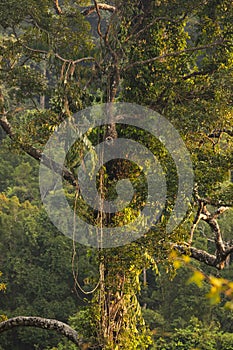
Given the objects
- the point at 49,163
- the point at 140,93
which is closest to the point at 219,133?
the point at 140,93

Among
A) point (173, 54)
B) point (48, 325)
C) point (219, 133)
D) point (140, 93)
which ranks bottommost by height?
point (48, 325)

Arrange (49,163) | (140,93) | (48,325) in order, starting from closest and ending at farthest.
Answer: (48,325), (140,93), (49,163)

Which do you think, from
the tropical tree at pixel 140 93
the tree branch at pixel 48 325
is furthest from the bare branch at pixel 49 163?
the tree branch at pixel 48 325

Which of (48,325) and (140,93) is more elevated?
(140,93)

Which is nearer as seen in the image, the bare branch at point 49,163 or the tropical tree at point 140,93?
the tropical tree at point 140,93

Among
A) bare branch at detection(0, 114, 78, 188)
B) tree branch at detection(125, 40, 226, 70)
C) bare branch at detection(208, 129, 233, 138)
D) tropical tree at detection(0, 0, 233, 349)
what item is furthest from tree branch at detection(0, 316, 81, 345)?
tree branch at detection(125, 40, 226, 70)

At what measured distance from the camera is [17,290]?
15.4 meters

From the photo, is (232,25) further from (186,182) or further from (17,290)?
(17,290)

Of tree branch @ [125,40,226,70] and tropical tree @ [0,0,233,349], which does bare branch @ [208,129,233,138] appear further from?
tree branch @ [125,40,226,70]

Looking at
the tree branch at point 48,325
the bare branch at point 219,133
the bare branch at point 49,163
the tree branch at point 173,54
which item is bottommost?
the tree branch at point 48,325

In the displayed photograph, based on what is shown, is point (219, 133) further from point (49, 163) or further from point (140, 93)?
point (49, 163)

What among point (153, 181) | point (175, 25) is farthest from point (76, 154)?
point (175, 25)

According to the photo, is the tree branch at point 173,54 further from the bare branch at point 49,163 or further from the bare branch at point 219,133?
the bare branch at point 49,163

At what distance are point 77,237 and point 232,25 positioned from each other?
439 inches
